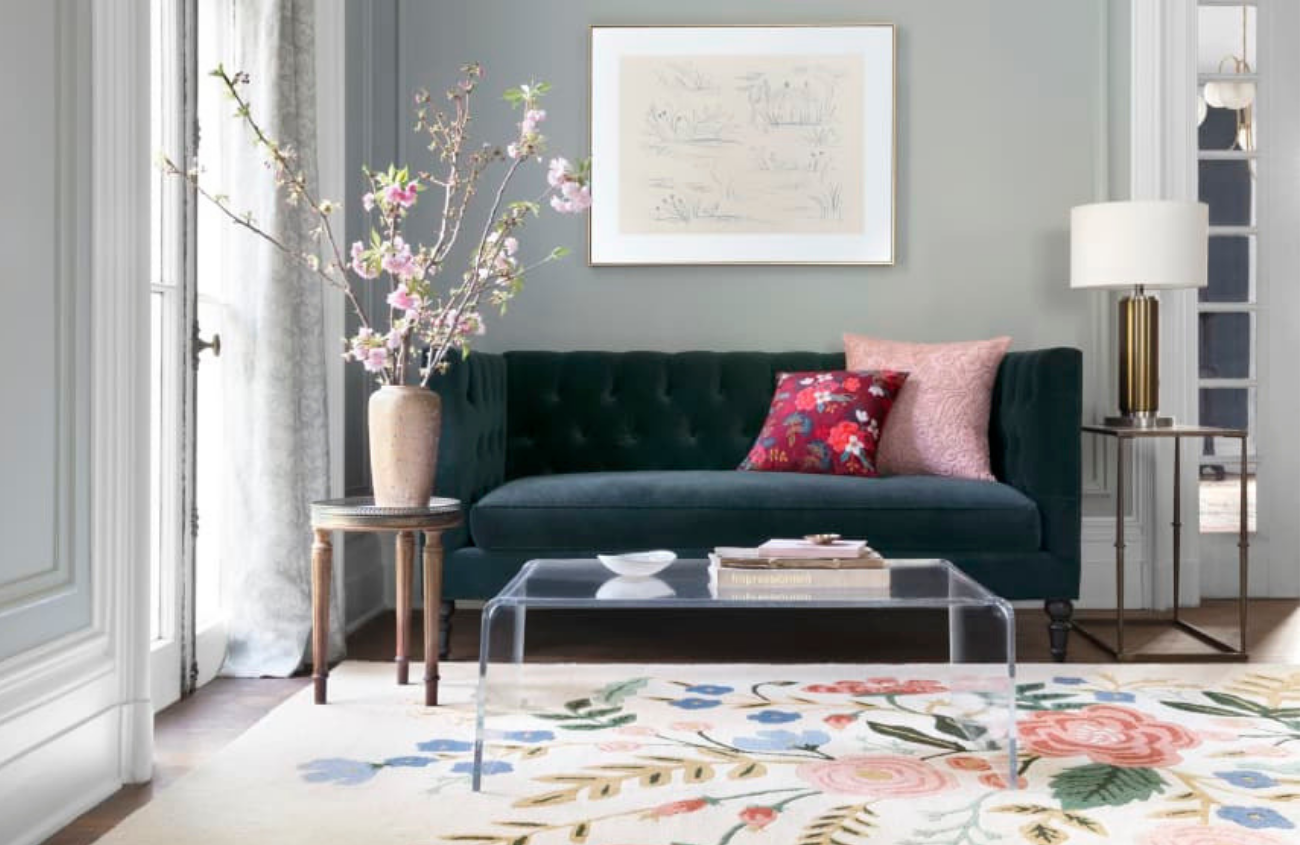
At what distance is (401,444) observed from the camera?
2785 millimetres

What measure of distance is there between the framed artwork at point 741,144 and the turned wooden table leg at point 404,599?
4.99 ft

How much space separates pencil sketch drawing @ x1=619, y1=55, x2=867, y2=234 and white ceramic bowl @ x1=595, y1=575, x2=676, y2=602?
205 cm

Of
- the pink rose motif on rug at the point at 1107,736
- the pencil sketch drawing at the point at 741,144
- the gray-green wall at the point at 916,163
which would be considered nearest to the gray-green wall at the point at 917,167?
the gray-green wall at the point at 916,163

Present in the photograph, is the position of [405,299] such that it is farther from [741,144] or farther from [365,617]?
[741,144]

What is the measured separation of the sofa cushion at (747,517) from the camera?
10.6 ft

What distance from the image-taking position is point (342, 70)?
3643 millimetres

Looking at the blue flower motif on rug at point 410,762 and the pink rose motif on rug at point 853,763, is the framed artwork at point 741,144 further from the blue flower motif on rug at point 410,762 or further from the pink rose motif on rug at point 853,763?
the blue flower motif on rug at point 410,762

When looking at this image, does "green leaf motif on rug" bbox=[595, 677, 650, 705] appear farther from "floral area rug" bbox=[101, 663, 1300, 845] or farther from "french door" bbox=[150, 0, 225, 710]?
"french door" bbox=[150, 0, 225, 710]

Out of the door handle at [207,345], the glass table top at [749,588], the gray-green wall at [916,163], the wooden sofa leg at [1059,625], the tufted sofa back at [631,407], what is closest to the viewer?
the glass table top at [749,588]

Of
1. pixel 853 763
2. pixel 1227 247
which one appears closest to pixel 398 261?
pixel 853 763

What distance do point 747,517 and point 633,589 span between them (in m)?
0.96

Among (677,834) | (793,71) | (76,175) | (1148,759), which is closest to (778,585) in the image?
(677,834)

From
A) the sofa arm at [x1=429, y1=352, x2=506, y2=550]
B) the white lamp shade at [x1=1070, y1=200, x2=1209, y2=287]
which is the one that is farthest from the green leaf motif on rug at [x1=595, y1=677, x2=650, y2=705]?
the white lamp shade at [x1=1070, y1=200, x2=1209, y2=287]

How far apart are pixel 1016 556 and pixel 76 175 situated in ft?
7.82
